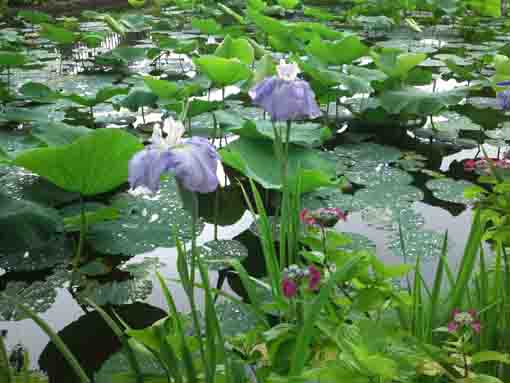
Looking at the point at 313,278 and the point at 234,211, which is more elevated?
the point at 313,278

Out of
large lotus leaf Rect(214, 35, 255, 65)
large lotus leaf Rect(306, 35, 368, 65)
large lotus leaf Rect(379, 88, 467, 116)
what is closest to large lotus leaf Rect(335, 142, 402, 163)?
large lotus leaf Rect(379, 88, 467, 116)

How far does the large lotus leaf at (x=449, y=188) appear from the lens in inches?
77.8

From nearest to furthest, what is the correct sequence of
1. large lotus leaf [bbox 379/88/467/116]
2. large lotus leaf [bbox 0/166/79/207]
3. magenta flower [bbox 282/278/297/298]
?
magenta flower [bbox 282/278/297/298]
large lotus leaf [bbox 0/166/79/207]
large lotus leaf [bbox 379/88/467/116]

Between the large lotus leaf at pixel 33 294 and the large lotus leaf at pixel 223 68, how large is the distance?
2.79ft

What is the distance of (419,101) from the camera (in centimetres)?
235

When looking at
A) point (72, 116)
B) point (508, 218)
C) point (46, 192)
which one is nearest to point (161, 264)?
point (46, 192)

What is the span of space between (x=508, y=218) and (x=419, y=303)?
0.23m

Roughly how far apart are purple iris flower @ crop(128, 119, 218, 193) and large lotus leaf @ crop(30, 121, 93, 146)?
1.07 m

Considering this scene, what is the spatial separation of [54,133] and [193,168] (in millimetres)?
1224

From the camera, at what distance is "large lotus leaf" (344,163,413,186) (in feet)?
6.92

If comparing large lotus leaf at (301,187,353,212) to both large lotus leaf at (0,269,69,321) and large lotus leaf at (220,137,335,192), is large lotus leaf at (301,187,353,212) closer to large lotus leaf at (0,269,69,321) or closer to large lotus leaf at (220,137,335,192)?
large lotus leaf at (220,137,335,192)

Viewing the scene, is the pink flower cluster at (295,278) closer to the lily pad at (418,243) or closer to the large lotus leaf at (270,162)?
the large lotus leaf at (270,162)

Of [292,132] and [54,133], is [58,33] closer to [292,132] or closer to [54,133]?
[54,133]

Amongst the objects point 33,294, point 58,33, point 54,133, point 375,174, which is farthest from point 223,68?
point 58,33
